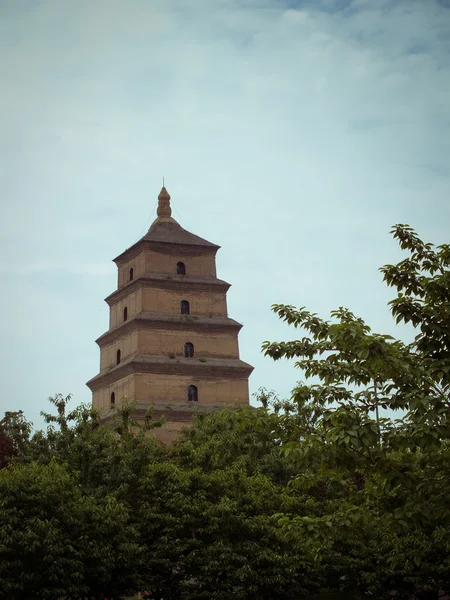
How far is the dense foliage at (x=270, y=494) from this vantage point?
12.0m

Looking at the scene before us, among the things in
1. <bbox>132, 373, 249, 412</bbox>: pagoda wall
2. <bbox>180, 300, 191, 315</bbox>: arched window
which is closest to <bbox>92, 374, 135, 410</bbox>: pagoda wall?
<bbox>132, 373, 249, 412</bbox>: pagoda wall

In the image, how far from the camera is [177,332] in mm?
46938

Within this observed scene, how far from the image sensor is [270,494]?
25422mm

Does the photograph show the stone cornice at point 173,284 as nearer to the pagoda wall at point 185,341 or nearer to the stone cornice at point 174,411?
the pagoda wall at point 185,341

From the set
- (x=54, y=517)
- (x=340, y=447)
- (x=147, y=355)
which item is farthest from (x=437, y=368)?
(x=147, y=355)

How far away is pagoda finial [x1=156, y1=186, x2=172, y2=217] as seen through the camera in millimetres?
53500

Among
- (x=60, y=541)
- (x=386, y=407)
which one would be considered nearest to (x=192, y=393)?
(x=60, y=541)

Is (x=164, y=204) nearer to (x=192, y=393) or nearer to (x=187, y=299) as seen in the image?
(x=187, y=299)

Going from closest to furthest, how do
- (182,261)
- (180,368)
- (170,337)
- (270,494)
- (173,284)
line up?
(270,494) < (180,368) < (170,337) < (173,284) < (182,261)

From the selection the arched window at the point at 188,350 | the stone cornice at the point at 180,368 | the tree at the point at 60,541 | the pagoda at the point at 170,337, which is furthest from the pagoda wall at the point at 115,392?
the tree at the point at 60,541

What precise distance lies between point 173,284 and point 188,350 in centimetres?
381

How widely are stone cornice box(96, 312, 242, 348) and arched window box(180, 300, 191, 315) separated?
1.28ft

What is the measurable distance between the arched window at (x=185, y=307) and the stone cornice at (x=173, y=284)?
0.72m

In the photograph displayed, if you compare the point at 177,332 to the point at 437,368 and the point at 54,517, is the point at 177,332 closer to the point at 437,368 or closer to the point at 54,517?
the point at 54,517
